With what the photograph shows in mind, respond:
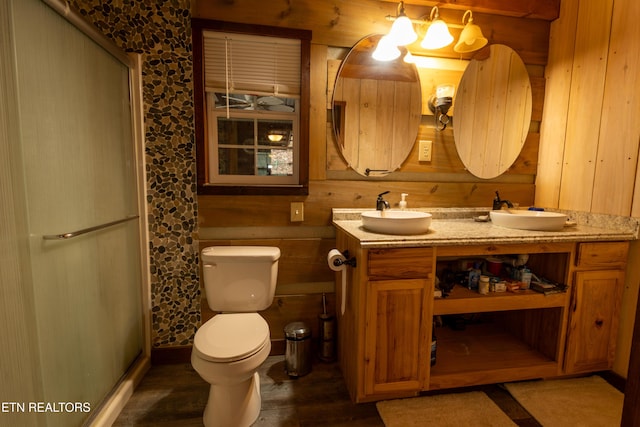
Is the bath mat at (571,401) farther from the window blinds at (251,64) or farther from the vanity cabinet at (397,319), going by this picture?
the window blinds at (251,64)

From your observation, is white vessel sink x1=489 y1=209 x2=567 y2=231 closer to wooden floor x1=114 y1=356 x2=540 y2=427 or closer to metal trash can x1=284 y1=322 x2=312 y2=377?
wooden floor x1=114 y1=356 x2=540 y2=427

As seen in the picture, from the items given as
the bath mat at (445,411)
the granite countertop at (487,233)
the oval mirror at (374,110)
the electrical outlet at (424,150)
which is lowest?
the bath mat at (445,411)

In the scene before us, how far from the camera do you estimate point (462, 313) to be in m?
1.66

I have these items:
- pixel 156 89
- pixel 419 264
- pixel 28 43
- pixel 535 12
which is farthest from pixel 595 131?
pixel 28 43

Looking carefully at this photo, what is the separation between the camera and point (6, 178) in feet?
2.95

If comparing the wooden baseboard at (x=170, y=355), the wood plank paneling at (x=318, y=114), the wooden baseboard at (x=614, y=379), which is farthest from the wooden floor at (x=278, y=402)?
the wood plank paneling at (x=318, y=114)

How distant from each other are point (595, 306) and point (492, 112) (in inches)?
52.0

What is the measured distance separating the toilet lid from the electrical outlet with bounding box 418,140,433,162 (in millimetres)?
1430

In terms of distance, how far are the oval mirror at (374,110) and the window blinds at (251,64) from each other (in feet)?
0.99

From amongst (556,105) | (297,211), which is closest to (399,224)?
(297,211)

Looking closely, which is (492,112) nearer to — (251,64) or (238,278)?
(251,64)

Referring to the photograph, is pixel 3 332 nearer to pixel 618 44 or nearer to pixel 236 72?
pixel 236 72

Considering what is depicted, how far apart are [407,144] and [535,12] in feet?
3.88

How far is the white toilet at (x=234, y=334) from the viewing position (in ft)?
4.12
